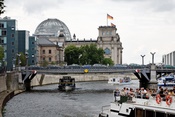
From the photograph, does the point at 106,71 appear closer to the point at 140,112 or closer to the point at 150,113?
the point at 140,112

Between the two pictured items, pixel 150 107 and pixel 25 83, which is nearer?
pixel 150 107

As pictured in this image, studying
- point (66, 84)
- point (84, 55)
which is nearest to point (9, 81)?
point (66, 84)

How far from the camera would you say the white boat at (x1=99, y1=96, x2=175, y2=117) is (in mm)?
29445

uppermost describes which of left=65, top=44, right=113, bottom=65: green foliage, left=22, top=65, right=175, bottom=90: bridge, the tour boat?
left=65, top=44, right=113, bottom=65: green foliage

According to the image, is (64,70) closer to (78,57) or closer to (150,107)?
(150,107)

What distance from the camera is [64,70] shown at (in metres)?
94.1

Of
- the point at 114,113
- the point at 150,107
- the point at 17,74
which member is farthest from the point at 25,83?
the point at 150,107

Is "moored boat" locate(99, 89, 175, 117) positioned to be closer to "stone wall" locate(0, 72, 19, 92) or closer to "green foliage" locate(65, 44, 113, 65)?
"stone wall" locate(0, 72, 19, 92)

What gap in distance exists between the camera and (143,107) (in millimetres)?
31406

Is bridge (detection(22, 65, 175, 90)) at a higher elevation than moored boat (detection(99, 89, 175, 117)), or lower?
higher

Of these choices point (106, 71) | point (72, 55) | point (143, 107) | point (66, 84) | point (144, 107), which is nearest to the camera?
point (144, 107)

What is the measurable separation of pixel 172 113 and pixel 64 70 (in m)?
66.2

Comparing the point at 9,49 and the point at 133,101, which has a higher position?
the point at 9,49

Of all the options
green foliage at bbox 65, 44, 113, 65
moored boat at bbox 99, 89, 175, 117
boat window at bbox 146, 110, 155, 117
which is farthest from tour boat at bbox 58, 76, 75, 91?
green foliage at bbox 65, 44, 113, 65
